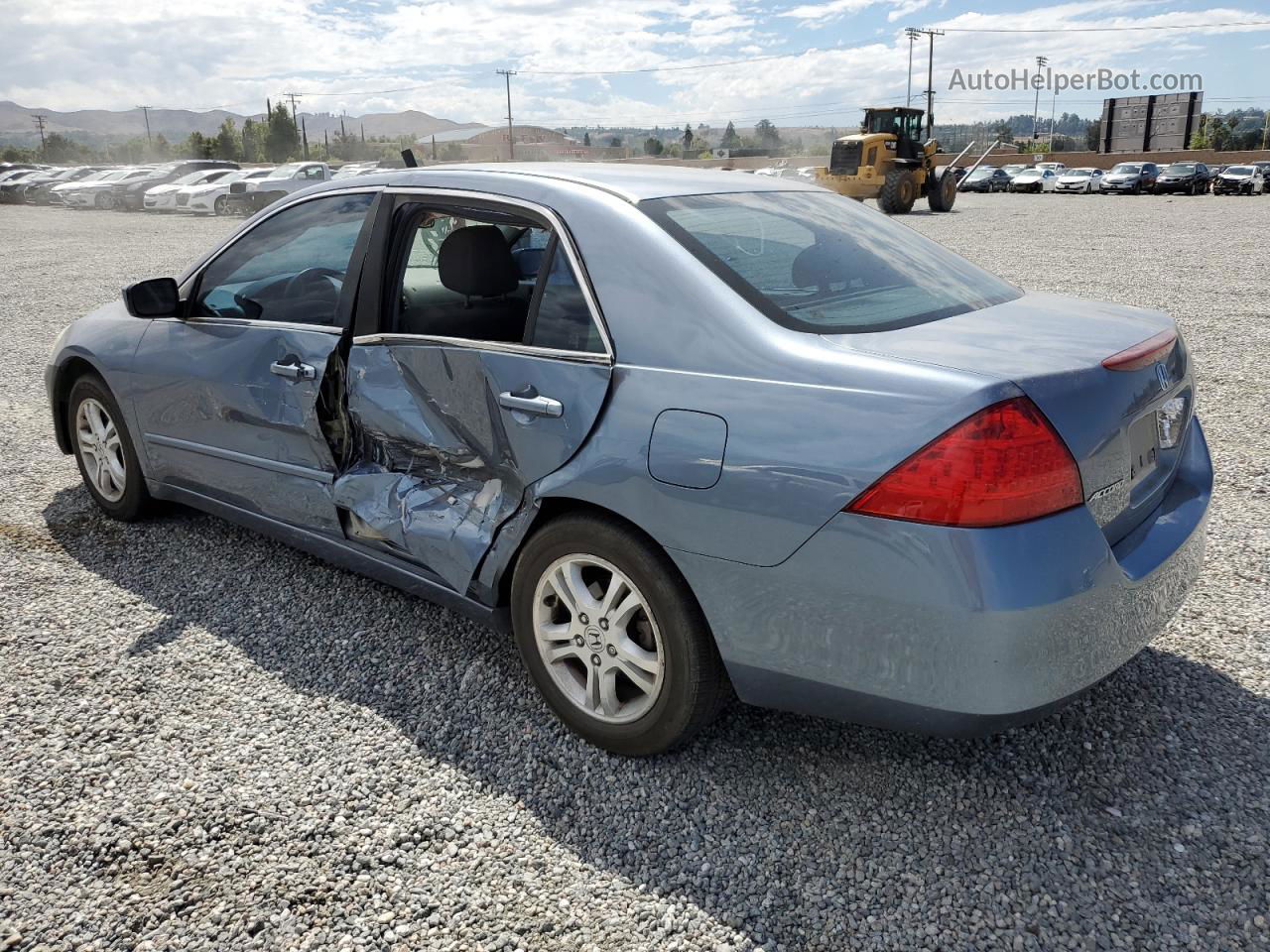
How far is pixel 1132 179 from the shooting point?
136 feet

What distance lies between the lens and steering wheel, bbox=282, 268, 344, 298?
3.68m

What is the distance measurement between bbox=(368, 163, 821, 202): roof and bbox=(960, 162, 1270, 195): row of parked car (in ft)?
129

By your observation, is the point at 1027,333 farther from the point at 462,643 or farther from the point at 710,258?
the point at 462,643

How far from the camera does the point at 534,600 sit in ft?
9.55

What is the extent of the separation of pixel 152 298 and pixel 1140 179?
45.5 m

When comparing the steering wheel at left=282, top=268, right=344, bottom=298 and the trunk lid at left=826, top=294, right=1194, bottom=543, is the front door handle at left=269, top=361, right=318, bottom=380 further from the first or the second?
the trunk lid at left=826, top=294, right=1194, bottom=543

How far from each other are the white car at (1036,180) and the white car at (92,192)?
35419 mm

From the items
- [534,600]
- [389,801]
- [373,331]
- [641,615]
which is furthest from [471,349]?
[389,801]

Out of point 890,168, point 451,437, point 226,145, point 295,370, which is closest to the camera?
point 451,437

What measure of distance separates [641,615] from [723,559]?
0.39m

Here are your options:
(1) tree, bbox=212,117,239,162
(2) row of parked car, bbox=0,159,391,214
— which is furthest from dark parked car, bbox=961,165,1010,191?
(1) tree, bbox=212,117,239,162

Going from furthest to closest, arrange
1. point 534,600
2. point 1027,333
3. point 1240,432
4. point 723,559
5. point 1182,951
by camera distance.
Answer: point 1240,432 → point 534,600 → point 1027,333 → point 723,559 → point 1182,951

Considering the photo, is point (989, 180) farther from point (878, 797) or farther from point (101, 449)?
point (878, 797)

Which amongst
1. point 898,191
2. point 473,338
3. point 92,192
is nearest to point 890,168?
point 898,191
